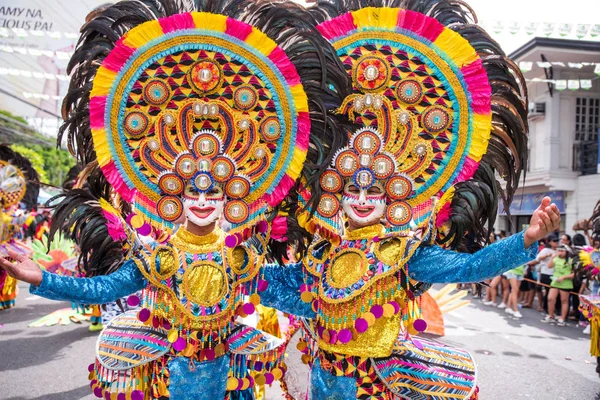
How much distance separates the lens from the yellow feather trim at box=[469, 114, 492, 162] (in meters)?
2.62

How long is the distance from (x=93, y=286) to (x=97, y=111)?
92 centimetres

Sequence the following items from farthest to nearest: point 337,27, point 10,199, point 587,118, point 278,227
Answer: point 587,118 → point 10,199 → point 278,227 → point 337,27

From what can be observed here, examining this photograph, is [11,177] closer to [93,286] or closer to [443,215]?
[93,286]

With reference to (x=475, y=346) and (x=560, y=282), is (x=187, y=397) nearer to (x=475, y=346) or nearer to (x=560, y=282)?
(x=475, y=346)

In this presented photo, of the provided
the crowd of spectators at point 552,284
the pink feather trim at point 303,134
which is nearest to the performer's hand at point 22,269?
the pink feather trim at point 303,134

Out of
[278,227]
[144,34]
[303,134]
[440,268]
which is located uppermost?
[144,34]

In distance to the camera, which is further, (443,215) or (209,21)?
(443,215)

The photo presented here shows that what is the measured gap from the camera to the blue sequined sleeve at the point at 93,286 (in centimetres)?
233

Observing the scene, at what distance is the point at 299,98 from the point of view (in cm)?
267

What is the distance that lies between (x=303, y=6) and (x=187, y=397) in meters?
2.22

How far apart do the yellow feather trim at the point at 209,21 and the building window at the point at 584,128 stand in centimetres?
1460

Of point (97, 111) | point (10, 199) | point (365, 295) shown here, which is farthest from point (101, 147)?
point (10, 199)

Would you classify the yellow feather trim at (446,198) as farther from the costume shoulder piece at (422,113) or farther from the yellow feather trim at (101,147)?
the yellow feather trim at (101,147)

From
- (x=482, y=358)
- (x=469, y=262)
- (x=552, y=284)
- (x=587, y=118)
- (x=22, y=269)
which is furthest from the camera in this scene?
(x=587, y=118)
